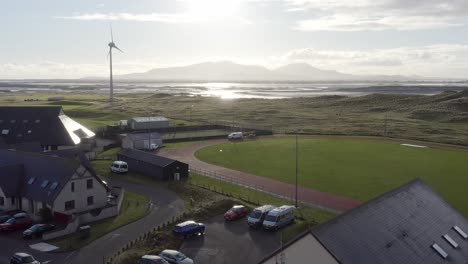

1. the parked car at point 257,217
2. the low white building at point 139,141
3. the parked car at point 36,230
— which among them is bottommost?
the parked car at point 36,230

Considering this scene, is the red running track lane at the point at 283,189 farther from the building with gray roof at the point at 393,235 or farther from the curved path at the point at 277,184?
the building with gray roof at the point at 393,235

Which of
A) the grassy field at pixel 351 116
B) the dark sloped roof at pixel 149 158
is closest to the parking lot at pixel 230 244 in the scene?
the dark sloped roof at pixel 149 158

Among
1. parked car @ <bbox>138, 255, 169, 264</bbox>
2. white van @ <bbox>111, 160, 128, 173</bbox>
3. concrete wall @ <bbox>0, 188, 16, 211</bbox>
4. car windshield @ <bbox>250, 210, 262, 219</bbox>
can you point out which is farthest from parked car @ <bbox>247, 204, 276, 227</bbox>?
white van @ <bbox>111, 160, 128, 173</bbox>

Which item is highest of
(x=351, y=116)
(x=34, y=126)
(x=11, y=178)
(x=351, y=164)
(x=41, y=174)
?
(x=34, y=126)

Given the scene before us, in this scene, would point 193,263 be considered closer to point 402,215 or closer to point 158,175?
point 402,215

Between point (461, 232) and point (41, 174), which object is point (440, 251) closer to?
point (461, 232)

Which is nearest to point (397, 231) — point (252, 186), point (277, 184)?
point (252, 186)
